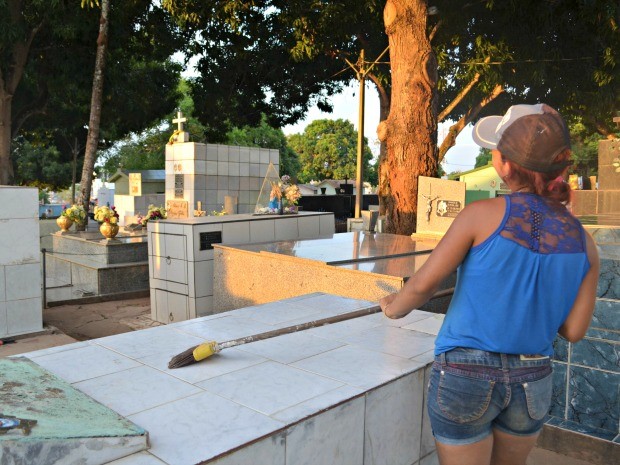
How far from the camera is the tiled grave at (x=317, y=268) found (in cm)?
503

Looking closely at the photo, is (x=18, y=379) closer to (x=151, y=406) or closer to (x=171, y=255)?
(x=151, y=406)

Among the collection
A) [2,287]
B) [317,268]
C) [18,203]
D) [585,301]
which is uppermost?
[18,203]

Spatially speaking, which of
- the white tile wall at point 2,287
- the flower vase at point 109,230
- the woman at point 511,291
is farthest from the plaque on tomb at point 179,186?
the woman at point 511,291

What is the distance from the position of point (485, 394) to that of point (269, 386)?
0.74 m

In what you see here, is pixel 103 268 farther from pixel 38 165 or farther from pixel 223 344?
pixel 38 165

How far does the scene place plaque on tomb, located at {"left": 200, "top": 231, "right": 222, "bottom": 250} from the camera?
7137mm

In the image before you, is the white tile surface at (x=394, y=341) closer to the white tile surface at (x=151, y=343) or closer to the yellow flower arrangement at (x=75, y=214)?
the white tile surface at (x=151, y=343)

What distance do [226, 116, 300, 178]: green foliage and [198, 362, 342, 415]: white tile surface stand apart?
46406mm

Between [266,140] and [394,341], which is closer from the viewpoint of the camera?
[394,341]

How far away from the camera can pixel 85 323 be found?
7441mm

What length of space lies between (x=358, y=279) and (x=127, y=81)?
19896 mm

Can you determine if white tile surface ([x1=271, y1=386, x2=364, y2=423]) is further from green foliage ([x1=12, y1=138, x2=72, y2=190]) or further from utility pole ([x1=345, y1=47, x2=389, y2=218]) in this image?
green foliage ([x1=12, y1=138, x2=72, y2=190])

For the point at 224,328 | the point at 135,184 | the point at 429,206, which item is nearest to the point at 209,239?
the point at 429,206

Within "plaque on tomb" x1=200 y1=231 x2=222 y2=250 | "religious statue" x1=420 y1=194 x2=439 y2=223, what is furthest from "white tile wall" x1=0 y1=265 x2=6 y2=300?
"religious statue" x1=420 y1=194 x2=439 y2=223
